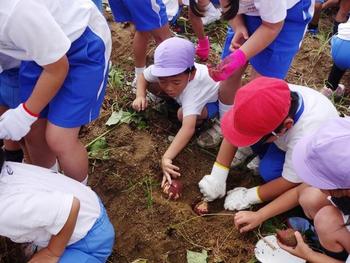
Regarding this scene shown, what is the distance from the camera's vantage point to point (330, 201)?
6.72 feet

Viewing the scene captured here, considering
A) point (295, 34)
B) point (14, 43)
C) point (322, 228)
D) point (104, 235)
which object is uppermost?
point (14, 43)

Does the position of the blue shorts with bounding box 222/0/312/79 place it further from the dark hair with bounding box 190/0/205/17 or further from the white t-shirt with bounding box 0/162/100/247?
the white t-shirt with bounding box 0/162/100/247

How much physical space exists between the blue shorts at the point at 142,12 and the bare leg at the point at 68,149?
108cm

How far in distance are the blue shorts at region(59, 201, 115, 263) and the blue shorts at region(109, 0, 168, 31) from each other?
1.41 meters

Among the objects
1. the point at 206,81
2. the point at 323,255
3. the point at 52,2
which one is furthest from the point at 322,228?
the point at 52,2

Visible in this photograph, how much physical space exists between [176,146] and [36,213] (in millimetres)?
1014

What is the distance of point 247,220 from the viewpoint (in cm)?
223

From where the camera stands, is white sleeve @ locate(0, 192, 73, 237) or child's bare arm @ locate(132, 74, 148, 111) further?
child's bare arm @ locate(132, 74, 148, 111)

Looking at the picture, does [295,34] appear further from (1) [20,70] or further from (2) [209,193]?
(1) [20,70]

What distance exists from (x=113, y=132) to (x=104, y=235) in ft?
3.31

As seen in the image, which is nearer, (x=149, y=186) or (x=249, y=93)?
(x=249, y=93)

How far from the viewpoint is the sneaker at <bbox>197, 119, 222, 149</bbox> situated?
9.13ft

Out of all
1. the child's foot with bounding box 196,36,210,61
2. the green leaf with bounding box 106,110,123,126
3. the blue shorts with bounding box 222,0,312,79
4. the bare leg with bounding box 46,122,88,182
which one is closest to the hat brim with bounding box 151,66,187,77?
the blue shorts with bounding box 222,0,312,79

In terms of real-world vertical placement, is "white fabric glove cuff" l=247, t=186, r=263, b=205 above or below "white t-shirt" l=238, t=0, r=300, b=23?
below
